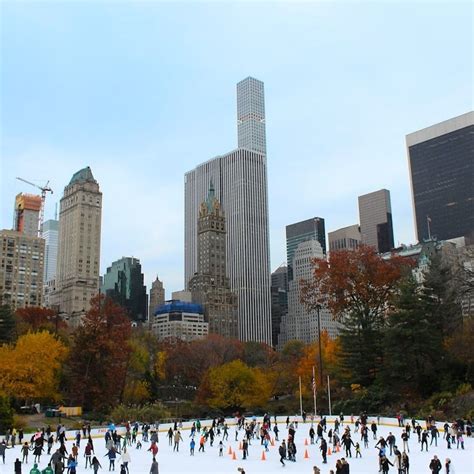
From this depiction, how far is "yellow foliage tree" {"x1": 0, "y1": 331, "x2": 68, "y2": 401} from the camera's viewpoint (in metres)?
58.1

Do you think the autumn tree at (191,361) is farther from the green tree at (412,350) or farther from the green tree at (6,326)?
the green tree at (412,350)

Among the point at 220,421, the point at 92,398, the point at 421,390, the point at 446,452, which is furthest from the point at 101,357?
the point at 446,452

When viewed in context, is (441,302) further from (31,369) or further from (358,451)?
(31,369)

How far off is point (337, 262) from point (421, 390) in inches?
582

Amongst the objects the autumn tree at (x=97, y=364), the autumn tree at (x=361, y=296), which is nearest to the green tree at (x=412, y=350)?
the autumn tree at (x=361, y=296)

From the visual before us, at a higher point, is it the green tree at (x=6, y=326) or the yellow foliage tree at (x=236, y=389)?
the green tree at (x=6, y=326)

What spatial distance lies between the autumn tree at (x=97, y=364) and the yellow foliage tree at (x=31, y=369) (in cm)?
173

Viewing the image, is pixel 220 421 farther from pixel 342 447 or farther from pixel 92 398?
pixel 92 398

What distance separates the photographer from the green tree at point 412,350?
5403 centimetres

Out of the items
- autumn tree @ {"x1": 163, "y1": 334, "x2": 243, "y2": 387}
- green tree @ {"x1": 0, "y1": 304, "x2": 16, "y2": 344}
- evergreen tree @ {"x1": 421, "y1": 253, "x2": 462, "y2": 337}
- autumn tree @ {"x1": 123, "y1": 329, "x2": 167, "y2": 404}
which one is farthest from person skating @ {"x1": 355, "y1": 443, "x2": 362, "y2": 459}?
autumn tree @ {"x1": 163, "y1": 334, "x2": 243, "y2": 387}

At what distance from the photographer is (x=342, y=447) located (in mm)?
35062

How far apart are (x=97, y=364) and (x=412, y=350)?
1189 inches

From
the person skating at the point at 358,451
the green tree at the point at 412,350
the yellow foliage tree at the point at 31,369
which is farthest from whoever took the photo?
the yellow foliage tree at the point at 31,369

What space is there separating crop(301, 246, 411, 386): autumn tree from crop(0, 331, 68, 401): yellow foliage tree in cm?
2706
